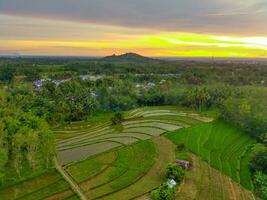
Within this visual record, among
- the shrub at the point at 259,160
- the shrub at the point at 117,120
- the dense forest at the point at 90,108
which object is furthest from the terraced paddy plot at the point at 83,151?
the shrub at the point at 259,160

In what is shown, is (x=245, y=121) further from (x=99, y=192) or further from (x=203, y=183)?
(x=99, y=192)

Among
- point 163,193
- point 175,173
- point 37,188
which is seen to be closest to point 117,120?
point 175,173

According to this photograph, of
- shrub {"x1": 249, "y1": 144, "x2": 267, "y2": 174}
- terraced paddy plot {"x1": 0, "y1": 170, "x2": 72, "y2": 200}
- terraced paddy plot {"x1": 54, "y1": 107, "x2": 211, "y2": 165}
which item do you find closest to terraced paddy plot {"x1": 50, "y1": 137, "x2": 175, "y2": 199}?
terraced paddy plot {"x1": 0, "y1": 170, "x2": 72, "y2": 200}

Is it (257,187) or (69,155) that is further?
(69,155)

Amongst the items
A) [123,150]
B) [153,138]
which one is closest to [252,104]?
[153,138]

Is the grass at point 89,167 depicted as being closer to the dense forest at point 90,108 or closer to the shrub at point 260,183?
the dense forest at point 90,108

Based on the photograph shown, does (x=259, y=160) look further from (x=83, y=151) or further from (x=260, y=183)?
(x=83, y=151)
